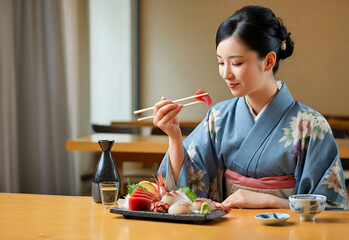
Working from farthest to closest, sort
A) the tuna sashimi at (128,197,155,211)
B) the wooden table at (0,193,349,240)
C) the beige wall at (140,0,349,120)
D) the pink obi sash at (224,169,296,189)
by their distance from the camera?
the beige wall at (140,0,349,120)
the pink obi sash at (224,169,296,189)
the tuna sashimi at (128,197,155,211)
the wooden table at (0,193,349,240)

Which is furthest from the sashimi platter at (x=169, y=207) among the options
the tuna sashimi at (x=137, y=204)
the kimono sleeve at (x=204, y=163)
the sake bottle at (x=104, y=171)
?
the kimono sleeve at (x=204, y=163)

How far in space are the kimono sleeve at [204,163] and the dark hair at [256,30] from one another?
0.42 meters

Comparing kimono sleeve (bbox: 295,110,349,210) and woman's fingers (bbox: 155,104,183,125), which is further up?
woman's fingers (bbox: 155,104,183,125)

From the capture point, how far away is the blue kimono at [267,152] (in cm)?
189

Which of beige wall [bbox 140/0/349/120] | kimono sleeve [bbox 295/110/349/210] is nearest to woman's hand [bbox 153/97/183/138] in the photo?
kimono sleeve [bbox 295/110/349/210]

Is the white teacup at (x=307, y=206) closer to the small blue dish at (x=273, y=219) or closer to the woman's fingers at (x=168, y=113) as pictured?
the small blue dish at (x=273, y=219)

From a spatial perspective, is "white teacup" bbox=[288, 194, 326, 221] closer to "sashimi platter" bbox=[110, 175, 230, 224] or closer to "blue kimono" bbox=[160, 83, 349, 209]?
"sashimi platter" bbox=[110, 175, 230, 224]

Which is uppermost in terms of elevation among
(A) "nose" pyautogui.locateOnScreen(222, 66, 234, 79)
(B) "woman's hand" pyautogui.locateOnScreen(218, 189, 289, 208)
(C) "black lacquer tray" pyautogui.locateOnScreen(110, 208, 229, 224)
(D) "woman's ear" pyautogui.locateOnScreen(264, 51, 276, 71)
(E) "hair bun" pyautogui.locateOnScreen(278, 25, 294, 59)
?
(E) "hair bun" pyautogui.locateOnScreen(278, 25, 294, 59)

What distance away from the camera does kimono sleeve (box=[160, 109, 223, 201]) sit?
2.05 meters

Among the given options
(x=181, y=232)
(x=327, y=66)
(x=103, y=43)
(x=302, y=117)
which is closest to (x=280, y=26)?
(x=302, y=117)

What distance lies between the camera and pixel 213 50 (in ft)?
25.2

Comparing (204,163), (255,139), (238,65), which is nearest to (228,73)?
(238,65)

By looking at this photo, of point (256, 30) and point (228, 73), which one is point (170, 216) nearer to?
point (228, 73)

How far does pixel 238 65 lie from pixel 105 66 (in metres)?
4.70
